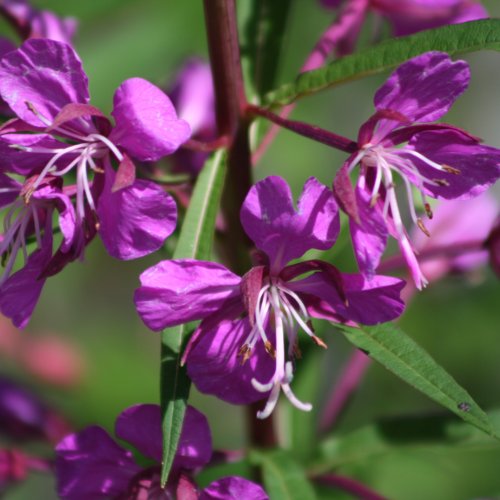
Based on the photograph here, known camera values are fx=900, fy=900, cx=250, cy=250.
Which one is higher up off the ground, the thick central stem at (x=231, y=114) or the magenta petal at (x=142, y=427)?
the thick central stem at (x=231, y=114)

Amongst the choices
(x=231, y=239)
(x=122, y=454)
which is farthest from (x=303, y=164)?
(x=122, y=454)

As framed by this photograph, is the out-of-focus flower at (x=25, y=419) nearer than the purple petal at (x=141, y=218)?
No

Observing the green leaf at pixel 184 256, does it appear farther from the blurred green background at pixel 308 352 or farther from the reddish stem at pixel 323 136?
the blurred green background at pixel 308 352

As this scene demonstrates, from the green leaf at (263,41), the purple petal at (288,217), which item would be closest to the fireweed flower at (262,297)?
the purple petal at (288,217)

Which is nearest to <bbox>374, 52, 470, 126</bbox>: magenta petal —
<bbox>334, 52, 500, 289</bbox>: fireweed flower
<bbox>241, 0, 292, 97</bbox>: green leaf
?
<bbox>334, 52, 500, 289</bbox>: fireweed flower

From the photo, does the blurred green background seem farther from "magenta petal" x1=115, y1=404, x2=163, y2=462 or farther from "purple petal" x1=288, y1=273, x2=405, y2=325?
"purple petal" x1=288, y1=273, x2=405, y2=325

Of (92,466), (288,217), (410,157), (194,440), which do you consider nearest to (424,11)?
(410,157)

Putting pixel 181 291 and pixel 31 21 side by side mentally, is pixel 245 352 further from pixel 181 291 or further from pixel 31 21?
pixel 31 21
